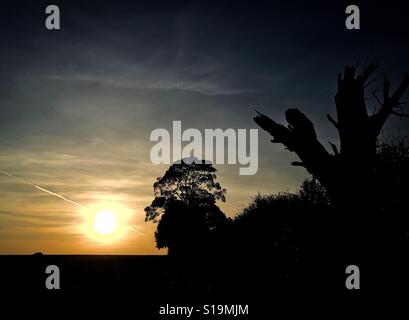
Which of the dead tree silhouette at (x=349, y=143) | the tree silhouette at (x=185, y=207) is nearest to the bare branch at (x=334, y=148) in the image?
the dead tree silhouette at (x=349, y=143)

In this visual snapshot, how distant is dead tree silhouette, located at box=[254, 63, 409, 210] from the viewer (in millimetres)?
11562

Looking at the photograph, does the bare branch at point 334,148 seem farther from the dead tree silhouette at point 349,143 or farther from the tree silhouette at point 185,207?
the tree silhouette at point 185,207

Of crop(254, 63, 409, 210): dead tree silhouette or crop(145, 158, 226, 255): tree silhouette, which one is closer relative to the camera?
crop(254, 63, 409, 210): dead tree silhouette

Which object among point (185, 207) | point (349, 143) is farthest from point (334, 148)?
point (185, 207)

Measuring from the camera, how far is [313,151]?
39.5 ft

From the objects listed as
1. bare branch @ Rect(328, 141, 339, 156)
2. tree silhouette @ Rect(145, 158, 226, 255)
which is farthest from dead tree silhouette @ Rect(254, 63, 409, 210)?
tree silhouette @ Rect(145, 158, 226, 255)

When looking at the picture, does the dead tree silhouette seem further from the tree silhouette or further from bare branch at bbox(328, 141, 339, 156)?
the tree silhouette

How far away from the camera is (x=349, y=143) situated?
38.8 ft

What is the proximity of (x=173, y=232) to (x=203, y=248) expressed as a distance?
10409 mm

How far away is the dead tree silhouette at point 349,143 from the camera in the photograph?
11.6 metres
